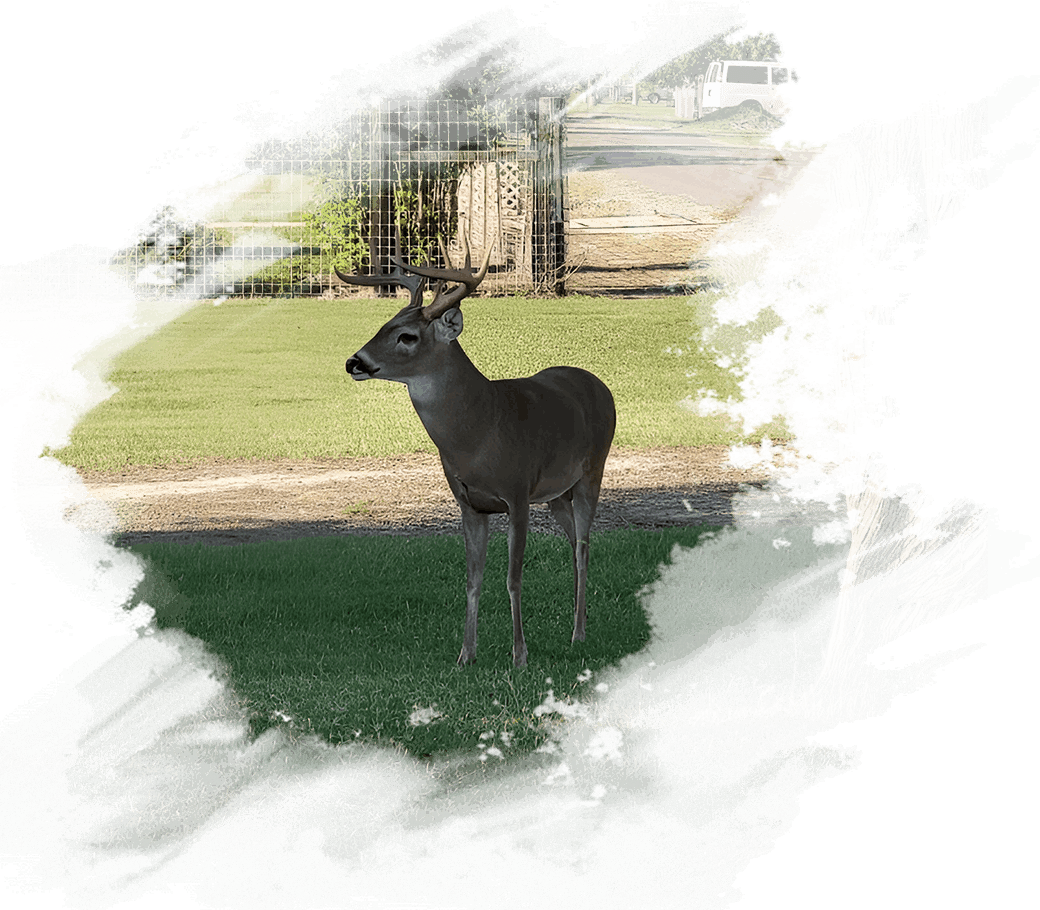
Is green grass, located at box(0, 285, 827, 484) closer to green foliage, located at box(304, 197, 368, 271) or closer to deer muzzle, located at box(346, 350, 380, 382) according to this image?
green foliage, located at box(304, 197, 368, 271)

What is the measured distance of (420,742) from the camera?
5.87m

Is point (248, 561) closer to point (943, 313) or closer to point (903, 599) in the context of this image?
point (903, 599)

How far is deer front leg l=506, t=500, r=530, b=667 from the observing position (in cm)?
692

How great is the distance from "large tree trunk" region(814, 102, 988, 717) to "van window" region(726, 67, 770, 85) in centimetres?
4396

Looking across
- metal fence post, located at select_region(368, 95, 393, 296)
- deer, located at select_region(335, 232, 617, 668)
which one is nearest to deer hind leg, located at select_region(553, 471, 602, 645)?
deer, located at select_region(335, 232, 617, 668)

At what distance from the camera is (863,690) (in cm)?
615

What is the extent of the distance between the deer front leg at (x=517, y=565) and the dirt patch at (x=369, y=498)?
11.9 feet

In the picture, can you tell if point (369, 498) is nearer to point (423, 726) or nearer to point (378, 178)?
point (423, 726)

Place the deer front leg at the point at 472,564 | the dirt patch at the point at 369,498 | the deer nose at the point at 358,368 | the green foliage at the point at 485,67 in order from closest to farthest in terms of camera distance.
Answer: the deer nose at the point at 358,368 → the deer front leg at the point at 472,564 → the dirt patch at the point at 369,498 → the green foliage at the point at 485,67

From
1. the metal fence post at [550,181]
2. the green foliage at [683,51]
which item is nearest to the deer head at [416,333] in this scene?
the metal fence post at [550,181]

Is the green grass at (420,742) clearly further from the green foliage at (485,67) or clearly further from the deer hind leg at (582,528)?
the green foliage at (485,67)

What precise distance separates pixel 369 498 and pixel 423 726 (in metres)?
5.83

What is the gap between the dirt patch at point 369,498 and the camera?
35.5 ft

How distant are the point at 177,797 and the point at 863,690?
316 centimetres
